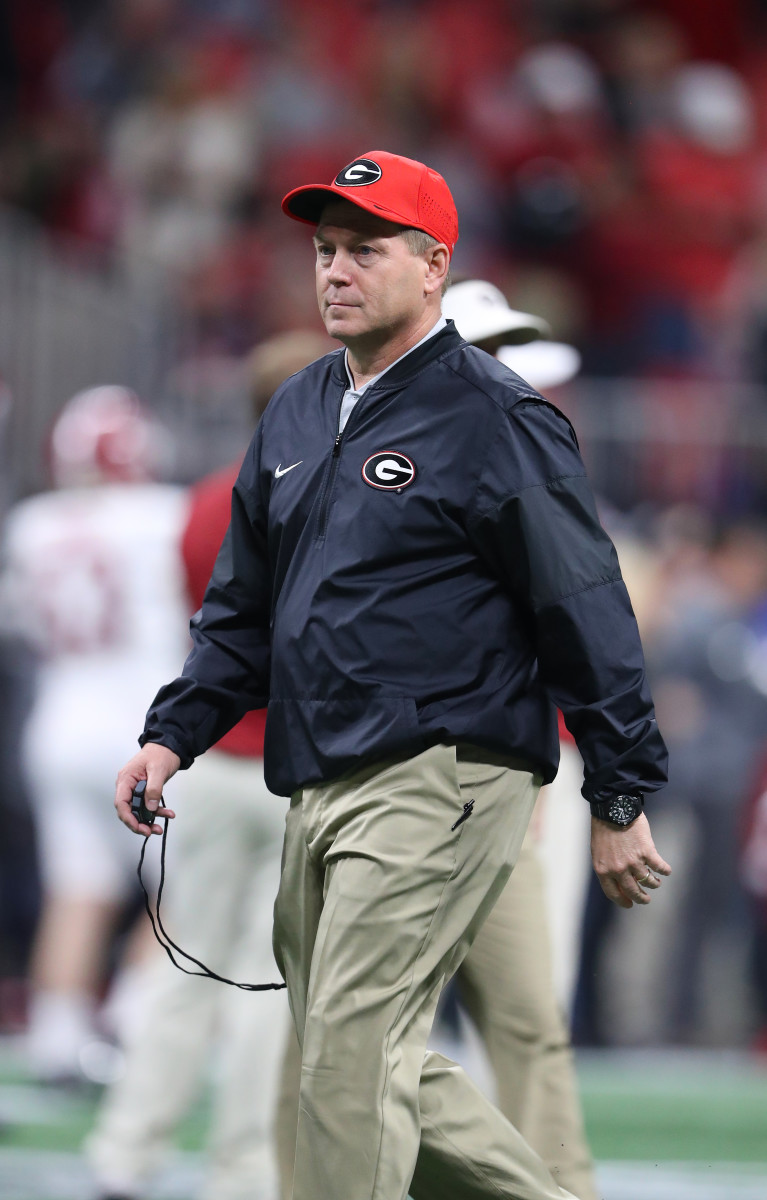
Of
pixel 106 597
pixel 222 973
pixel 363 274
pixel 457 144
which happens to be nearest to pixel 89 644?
pixel 106 597

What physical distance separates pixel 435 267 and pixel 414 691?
0.80 metres

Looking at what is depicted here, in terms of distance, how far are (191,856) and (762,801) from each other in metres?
4.01

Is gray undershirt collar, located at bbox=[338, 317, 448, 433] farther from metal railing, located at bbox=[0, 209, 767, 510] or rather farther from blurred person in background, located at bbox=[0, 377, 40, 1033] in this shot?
metal railing, located at bbox=[0, 209, 767, 510]

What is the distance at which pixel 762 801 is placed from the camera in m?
8.51

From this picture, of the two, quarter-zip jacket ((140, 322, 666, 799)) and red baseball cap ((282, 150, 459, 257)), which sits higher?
red baseball cap ((282, 150, 459, 257))

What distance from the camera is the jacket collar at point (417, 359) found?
11.2ft

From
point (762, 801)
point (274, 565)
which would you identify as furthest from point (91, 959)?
point (274, 565)

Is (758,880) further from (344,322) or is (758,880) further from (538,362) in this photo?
(344,322)

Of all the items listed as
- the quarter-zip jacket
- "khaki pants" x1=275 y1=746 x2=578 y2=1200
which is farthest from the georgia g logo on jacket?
"khaki pants" x1=275 y1=746 x2=578 y2=1200

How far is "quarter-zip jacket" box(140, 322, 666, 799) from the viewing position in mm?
3244

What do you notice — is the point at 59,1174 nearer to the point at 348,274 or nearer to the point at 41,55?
the point at 348,274

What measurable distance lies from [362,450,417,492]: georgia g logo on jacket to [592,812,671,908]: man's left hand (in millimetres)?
670

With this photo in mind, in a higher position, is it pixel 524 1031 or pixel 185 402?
pixel 185 402

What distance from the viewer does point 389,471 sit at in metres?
3.31
